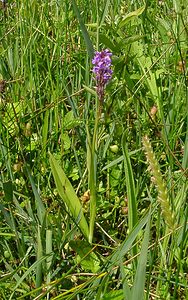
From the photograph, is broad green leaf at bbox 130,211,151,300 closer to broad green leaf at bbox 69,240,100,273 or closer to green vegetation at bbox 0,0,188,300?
green vegetation at bbox 0,0,188,300

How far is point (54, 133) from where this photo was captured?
51.3 inches

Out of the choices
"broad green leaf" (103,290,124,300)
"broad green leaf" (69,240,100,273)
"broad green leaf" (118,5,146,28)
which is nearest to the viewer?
"broad green leaf" (103,290,124,300)

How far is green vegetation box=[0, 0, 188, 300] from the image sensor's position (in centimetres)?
86

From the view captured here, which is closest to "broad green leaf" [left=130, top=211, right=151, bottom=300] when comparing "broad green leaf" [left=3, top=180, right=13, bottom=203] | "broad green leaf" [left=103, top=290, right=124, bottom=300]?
"broad green leaf" [left=103, top=290, right=124, bottom=300]

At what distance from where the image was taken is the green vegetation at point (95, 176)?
2.81 ft

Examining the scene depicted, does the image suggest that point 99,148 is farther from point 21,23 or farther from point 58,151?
point 21,23

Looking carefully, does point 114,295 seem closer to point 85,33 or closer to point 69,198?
point 69,198

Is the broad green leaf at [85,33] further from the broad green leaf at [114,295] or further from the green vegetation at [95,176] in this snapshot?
the broad green leaf at [114,295]

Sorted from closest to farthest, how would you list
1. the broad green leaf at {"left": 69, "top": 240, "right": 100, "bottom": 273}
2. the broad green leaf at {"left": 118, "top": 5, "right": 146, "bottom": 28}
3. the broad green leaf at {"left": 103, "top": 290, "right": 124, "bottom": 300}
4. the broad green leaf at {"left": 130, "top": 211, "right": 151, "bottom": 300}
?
the broad green leaf at {"left": 130, "top": 211, "right": 151, "bottom": 300} < the broad green leaf at {"left": 103, "top": 290, "right": 124, "bottom": 300} < the broad green leaf at {"left": 69, "top": 240, "right": 100, "bottom": 273} < the broad green leaf at {"left": 118, "top": 5, "right": 146, "bottom": 28}

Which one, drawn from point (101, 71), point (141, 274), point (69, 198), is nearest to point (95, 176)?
point (69, 198)

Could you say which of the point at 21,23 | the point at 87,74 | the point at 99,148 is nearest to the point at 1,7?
the point at 21,23

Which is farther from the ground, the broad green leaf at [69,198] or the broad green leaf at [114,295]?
the broad green leaf at [69,198]

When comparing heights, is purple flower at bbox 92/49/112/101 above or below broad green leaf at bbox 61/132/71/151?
above

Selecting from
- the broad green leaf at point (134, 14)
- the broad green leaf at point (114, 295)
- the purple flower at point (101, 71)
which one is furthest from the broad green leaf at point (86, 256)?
the broad green leaf at point (134, 14)
